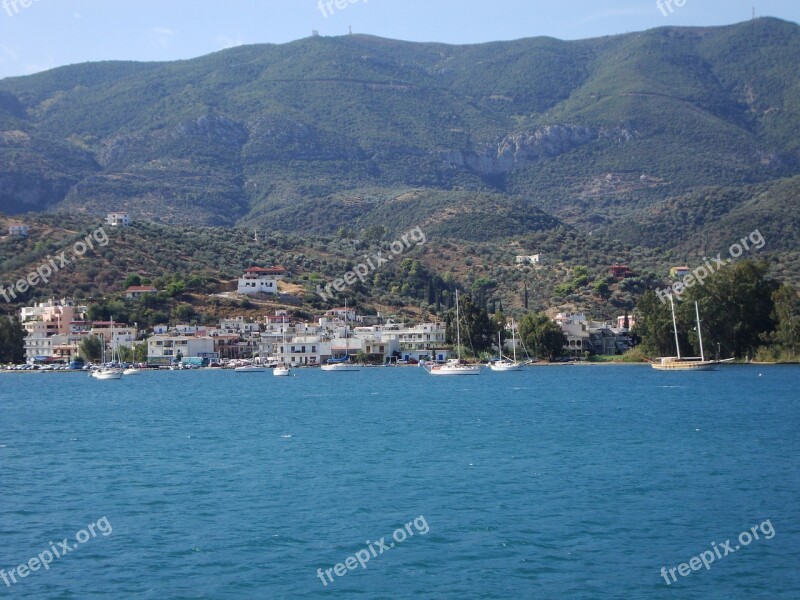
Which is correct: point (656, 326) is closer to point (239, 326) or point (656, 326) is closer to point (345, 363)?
point (345, 363)

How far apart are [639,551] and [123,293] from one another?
109088mm

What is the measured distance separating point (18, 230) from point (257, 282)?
33022 millimetres

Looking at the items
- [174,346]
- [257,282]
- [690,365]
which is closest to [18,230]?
[257,282]

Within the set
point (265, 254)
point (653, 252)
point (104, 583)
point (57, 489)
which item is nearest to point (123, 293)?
point (265, 254)

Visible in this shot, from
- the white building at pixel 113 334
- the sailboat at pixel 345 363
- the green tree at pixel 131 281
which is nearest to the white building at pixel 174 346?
the white building at pixel 113 334

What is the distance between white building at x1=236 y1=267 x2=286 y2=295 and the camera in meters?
128

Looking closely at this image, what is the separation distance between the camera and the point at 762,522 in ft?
81.1

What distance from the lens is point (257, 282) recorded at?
5044 inches

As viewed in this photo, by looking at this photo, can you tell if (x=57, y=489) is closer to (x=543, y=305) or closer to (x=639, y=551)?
(x=639, y=551)

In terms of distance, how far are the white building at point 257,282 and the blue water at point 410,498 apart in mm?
71130

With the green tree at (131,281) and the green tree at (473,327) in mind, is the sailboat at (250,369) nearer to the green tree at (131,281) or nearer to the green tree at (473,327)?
the green tree at (473,327)

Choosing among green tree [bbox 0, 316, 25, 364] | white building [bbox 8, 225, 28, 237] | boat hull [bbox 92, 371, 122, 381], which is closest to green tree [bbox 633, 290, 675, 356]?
boat hull [bbox 92, 371, 122, 381]

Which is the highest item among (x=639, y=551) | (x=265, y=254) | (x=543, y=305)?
(x=265, y=254)

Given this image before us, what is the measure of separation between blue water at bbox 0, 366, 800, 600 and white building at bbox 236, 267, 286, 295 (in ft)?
233
